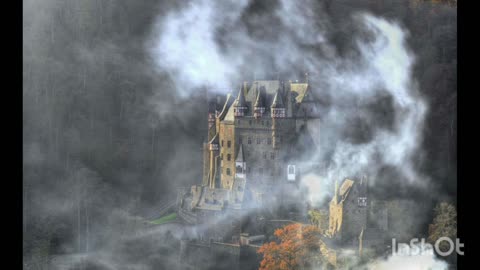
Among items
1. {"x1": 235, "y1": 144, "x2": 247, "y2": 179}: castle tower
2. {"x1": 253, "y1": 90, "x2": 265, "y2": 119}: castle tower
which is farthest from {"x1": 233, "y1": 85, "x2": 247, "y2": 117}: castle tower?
{"x1": 235, "y1": 144, "x2": 247, "y2": 179}: castle tower

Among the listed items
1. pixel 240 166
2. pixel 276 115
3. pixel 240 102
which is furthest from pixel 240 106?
pixel 240 166

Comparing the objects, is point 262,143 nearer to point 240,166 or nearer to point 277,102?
point 240,166

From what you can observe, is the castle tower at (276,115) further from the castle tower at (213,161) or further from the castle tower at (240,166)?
the castle tower at (213,161)

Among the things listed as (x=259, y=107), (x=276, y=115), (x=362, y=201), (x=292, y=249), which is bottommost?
(x=292, y=249)

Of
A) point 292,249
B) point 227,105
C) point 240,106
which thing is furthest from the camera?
point 227,105

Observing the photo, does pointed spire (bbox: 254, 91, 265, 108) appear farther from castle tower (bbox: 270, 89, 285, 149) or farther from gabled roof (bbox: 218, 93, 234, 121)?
gabled roof (bbox: 218, 93, 234, 121)

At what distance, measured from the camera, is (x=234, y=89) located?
13820mm

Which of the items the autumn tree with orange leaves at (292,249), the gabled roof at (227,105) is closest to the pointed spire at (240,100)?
the gabled roof at (227,105)

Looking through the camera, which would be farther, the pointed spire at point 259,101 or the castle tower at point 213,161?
the castle tower at point 213,161

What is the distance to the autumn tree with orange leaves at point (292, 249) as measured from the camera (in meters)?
13.6

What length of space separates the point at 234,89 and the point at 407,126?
244cm

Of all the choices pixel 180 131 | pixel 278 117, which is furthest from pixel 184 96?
pixel 278 117

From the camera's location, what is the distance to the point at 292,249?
536 inches

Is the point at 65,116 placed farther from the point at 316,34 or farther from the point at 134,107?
the point at 316,34
